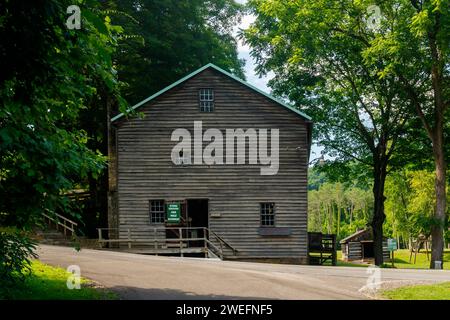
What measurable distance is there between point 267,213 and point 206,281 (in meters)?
12.7

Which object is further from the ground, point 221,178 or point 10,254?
point 221,178

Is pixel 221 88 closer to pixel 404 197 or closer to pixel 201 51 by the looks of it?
pixel 201 51

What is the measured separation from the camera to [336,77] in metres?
33.3

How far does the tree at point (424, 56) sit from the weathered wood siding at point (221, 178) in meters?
5.69

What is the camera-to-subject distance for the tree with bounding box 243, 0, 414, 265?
28.9 m

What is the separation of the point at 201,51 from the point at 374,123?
47.4ft

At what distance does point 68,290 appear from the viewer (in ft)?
36.9

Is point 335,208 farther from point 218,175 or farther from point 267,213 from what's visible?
point 218,175

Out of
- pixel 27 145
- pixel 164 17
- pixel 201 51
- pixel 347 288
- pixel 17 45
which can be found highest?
pixel 164 17

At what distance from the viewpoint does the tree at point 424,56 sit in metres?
22.6

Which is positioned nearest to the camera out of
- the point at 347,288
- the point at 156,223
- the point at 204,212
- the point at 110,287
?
the point at 110,287

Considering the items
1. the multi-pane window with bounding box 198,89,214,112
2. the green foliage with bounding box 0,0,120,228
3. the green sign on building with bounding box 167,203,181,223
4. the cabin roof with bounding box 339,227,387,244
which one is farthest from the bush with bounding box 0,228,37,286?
the cabin roof with bounding box 339,227,387,244

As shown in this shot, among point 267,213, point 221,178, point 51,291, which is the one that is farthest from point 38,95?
point 267,213

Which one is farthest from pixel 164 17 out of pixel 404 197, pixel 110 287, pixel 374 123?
pixel 404 197
